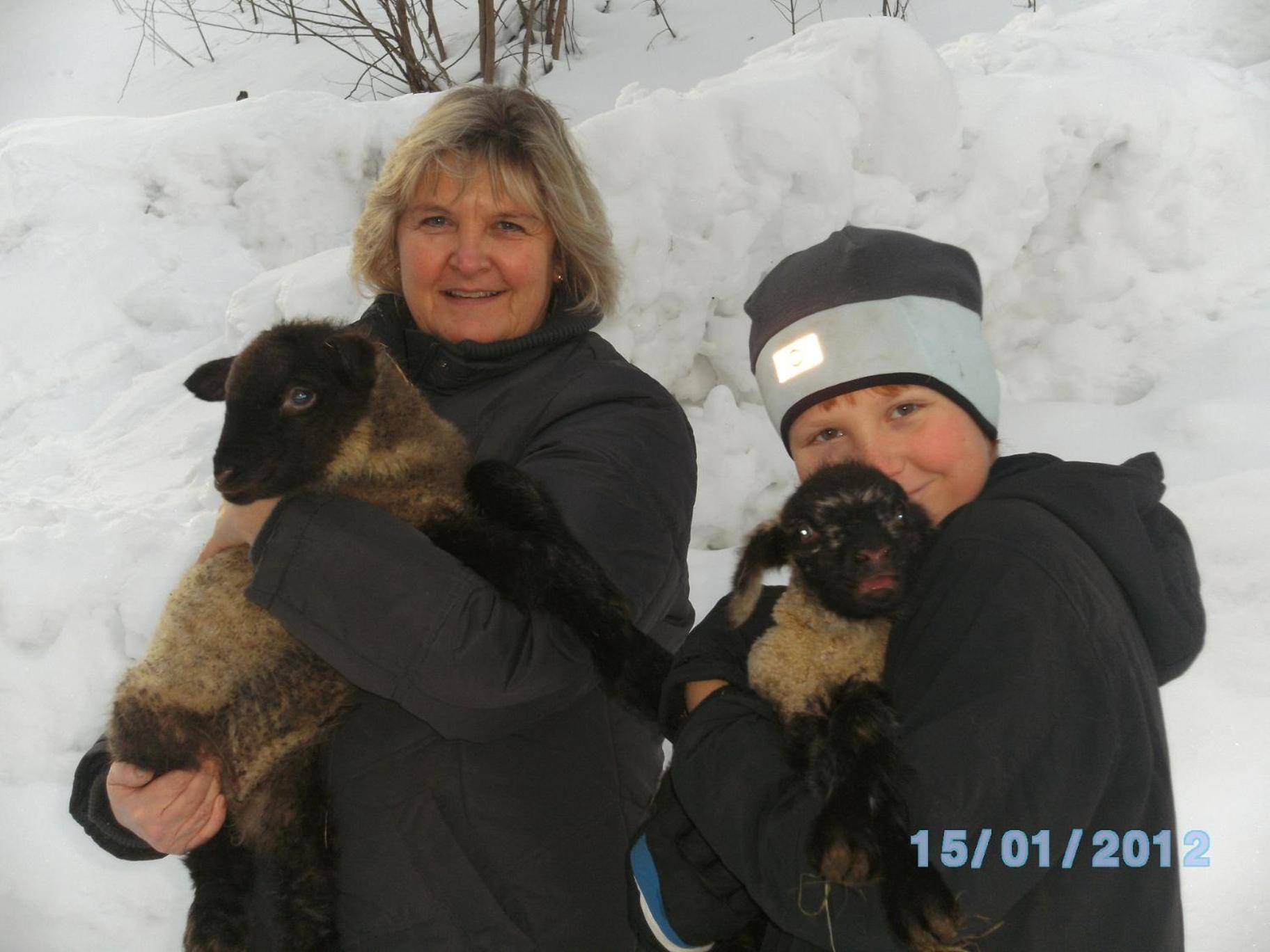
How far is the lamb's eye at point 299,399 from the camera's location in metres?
2.10

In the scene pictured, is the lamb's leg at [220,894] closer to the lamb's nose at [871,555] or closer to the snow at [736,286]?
the lamb's nose at [871,555]

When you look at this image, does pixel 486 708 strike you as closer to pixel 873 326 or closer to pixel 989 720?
pixel 989 720

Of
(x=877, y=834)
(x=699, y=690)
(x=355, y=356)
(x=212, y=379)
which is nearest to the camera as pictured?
(x=877, y=834)

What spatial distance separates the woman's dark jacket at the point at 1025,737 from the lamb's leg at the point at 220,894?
111 centimetres

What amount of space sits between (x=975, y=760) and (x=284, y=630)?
1.43 m

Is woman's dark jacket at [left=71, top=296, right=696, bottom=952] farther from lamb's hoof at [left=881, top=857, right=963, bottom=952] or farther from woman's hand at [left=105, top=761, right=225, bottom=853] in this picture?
lamb's hoof at [left=881, top=857, right=963, bottom=952]

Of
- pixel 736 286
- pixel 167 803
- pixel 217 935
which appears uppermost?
pixel 167 803

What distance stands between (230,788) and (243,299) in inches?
151

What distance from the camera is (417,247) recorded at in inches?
100

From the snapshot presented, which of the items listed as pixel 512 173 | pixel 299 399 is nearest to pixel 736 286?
pixel 512 173

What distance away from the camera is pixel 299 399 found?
2.11 m

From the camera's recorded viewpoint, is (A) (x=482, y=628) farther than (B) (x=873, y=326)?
No

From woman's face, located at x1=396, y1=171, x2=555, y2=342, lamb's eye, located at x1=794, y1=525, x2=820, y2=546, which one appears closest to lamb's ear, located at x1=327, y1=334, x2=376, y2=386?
woman's face, located at x1=396, y1=171, x2=555, y2=342

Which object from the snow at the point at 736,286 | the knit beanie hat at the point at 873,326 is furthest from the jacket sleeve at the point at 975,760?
the snow at the point at 736,286
